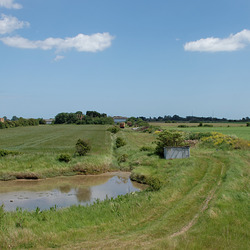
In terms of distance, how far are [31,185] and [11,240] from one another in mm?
13024

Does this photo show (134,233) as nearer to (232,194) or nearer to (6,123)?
(232,194)

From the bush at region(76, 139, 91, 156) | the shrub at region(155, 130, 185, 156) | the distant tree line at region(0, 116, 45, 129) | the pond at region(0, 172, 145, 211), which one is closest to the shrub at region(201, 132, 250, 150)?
the shrub at region(155, 130, 185, 156)

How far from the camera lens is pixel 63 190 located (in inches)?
824

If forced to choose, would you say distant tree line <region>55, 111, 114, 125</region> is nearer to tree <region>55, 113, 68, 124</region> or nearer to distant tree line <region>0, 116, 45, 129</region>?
tree <region>55, 113, 68, 124</region>

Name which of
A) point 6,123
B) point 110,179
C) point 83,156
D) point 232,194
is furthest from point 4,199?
point 6,123

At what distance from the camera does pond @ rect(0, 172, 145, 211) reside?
17.6m

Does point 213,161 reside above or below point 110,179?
above

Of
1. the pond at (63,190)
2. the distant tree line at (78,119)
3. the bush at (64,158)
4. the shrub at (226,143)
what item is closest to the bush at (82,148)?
the bush at (64,158)

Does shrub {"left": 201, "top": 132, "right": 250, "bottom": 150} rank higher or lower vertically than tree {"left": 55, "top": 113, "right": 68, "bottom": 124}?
lower

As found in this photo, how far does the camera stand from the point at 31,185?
2248 centimetres

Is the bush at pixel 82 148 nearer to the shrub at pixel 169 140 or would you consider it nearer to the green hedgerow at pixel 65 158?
the green hedgerow at pixel 65 158

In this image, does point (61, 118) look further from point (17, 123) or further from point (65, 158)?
point (65, 158)

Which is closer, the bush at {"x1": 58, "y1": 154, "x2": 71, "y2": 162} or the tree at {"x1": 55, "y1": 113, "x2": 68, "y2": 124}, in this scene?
the bush at {"x1": 58, "y1": 154, "x2": 71, "y2": 162}

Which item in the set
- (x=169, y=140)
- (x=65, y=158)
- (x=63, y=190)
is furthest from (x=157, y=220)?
(x=65, y=158)
